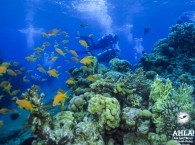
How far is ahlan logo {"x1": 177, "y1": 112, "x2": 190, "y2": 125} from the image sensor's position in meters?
5.74

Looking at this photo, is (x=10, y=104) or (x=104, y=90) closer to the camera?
(x=104, y=90)

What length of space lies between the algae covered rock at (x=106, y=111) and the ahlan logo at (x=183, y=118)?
1.44m

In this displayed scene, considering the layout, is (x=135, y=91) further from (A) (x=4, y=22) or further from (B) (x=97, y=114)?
(A) (x=4, y=22)

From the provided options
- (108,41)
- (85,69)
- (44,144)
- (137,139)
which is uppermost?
(108,41)

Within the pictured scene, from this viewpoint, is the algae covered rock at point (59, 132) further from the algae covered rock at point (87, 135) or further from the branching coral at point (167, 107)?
the branching coral at point (167, 107)

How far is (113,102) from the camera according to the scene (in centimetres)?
623

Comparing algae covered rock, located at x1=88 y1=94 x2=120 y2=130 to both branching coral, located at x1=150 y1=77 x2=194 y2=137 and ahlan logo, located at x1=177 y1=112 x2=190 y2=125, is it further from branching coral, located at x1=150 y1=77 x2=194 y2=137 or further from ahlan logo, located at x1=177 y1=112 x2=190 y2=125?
ahlan logo, located at x1=177 y1=112 x2=190 y2=125

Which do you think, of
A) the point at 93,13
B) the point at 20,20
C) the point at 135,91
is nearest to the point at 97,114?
the point at 135,91

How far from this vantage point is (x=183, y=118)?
5.83m

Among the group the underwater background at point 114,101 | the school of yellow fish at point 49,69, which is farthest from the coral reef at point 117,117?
the school of yellow fish at point 49,69

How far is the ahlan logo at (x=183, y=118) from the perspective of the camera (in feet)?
18.8

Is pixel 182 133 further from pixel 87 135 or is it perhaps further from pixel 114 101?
pixel 87 135

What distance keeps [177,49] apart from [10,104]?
1458 cm

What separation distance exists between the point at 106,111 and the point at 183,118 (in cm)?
185
